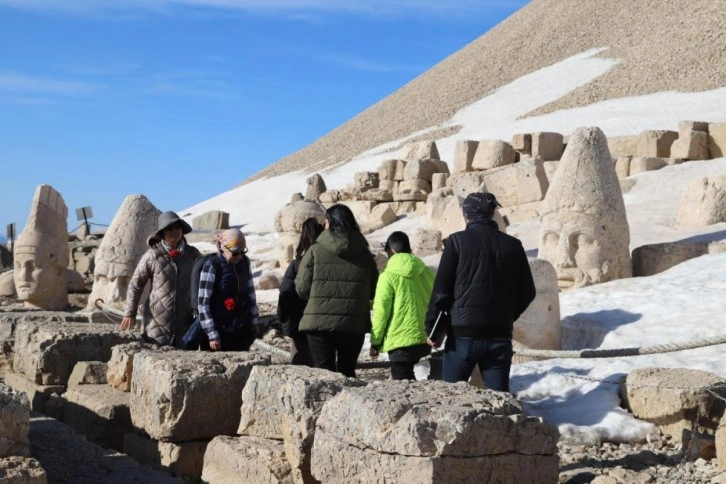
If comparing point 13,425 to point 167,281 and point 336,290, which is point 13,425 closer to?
point 336,290

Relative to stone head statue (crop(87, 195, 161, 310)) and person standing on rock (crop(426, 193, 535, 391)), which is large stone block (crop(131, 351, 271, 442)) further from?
stone head statue (crop(87, 195, 161, 310))

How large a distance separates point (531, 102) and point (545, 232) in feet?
126

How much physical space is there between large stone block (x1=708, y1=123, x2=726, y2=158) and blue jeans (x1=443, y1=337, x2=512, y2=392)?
18.4m

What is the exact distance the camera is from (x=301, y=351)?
22.7 feet

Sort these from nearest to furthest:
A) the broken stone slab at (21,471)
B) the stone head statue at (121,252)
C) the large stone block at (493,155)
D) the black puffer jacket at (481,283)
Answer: the broken stone slab at (21,471), the black puffer jacket at (481,283), the stone head statue at (121,252), the large stone block at (493,155)

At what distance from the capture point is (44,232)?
1393cm

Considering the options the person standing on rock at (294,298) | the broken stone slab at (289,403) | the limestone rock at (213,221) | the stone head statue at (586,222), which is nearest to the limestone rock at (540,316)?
the stone head statue at (586,222)

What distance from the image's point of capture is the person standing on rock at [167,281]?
677 cm

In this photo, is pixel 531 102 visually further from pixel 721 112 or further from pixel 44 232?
pixel 44 232

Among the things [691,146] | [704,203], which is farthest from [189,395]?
[691,146]

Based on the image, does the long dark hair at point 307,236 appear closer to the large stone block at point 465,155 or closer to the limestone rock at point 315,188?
the large stone block at point 465,155

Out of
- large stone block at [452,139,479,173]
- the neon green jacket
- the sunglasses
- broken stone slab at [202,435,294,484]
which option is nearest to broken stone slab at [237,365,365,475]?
broken stone slab at [202,435,294,484]

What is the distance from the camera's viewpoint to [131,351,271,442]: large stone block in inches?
204

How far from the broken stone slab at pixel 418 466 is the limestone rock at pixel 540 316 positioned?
4.55 metres
